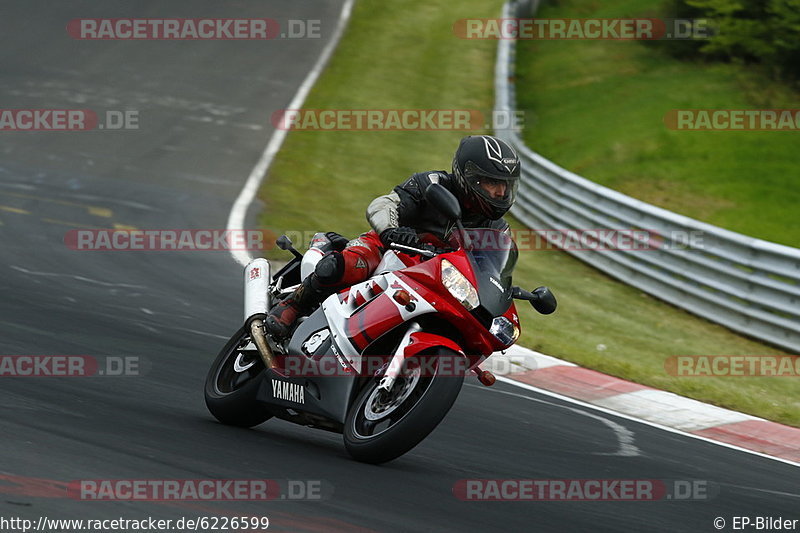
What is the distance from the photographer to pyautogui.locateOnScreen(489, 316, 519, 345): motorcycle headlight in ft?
19.3

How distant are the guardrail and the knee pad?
772cm

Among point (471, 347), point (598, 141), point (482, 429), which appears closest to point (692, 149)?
point (598, 141)

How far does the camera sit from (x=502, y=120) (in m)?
22.9

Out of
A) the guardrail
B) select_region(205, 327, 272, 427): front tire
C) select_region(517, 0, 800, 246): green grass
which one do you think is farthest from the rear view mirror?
select_region(517, 0, 800, 246): green grass

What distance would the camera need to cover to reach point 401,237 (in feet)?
19.9

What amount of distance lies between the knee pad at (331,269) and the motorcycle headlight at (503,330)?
1.02 meters

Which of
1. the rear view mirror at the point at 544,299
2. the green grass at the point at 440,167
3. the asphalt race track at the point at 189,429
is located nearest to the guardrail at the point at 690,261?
the green grass at the point at 440,167

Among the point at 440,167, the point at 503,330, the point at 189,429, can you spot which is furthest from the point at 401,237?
the point at 440,167

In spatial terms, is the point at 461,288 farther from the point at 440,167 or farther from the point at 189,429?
the point at 440,167

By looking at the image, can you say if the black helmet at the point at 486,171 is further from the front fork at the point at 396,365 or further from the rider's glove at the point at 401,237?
the front fork at the point at 396,365

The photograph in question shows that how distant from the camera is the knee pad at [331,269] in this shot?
6.42 meters

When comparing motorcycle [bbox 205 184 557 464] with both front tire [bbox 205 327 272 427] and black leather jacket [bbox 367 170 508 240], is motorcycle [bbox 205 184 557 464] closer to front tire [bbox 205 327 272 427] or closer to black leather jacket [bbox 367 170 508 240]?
front tire [bbox 205 327 272 427]

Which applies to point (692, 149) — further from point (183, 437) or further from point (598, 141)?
point (183, 437)

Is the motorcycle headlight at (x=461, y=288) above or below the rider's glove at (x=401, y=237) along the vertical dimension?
below
